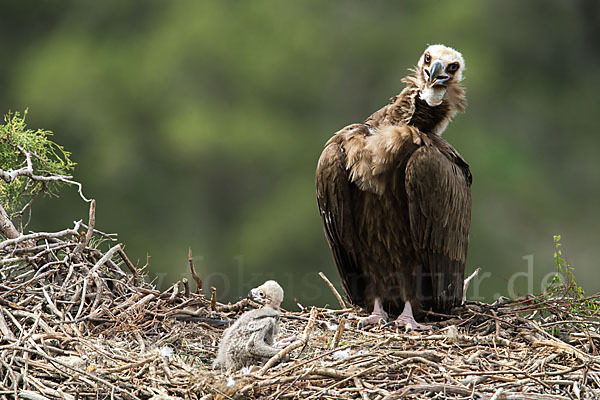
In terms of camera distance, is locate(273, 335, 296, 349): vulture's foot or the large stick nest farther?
locate(273, 335, 296, 349): vulture's foot

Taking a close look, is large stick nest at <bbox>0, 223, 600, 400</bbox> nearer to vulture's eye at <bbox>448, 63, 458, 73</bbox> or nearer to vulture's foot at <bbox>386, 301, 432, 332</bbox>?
vulture's foot at <bbox>386, 301, 432, 332</bbox>

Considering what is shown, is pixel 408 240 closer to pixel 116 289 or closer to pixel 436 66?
pixel 436 66

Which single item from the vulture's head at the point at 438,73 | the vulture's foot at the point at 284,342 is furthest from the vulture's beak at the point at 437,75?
the vulture's foot at the point at 284,342

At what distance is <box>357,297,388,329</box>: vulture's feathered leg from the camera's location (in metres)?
4.09

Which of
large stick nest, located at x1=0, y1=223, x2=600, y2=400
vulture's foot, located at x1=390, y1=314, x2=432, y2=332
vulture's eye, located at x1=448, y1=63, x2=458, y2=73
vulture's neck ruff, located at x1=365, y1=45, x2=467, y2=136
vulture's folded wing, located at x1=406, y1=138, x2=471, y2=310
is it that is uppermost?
vulture's eye, located at x1=448, y1=63, x2=458, y2=73

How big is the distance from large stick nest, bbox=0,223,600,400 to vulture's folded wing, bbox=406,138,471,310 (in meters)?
0.19

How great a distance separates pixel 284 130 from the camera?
39.6 ft

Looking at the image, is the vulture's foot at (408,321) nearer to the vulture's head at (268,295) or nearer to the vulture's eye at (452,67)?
the vulture's head at (268,295)

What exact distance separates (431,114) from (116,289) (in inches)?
72.9

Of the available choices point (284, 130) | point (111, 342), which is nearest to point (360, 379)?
point (111, 342)

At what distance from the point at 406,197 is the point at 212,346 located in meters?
1.24

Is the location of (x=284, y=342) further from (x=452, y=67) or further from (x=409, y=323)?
(x=452, y=67)

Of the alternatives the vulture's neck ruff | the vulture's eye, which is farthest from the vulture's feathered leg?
the vulture's eye

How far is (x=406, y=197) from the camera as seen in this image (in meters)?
3.95
